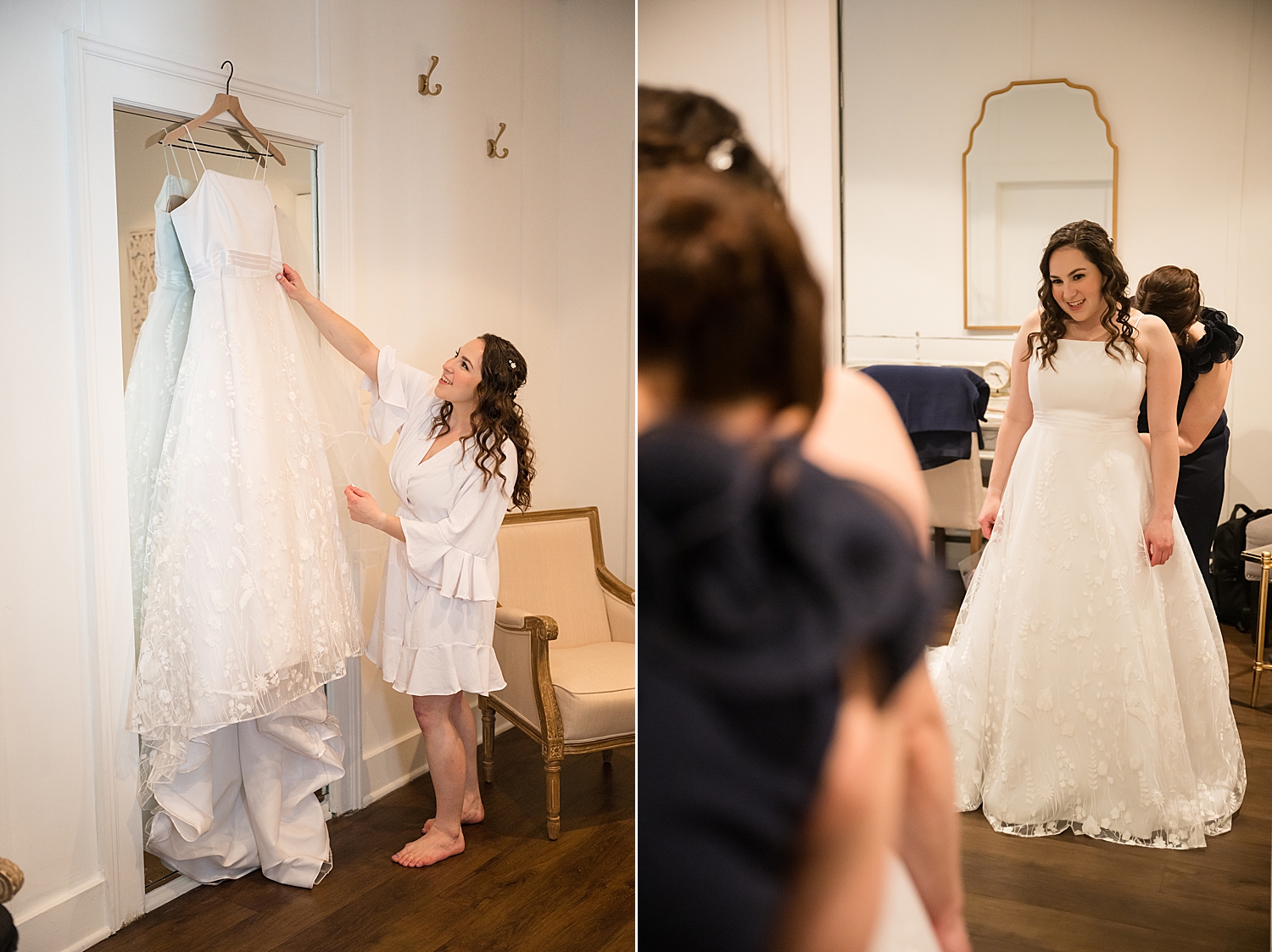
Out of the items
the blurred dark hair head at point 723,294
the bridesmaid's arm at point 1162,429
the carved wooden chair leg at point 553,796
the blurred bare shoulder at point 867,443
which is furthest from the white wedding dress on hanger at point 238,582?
the bridesmaid's arm at point 1162,429

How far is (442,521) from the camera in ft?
8.16

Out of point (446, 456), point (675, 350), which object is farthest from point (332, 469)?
point (675, 350)

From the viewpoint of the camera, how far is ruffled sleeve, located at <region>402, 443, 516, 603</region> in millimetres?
2445

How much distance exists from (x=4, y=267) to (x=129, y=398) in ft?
1.23

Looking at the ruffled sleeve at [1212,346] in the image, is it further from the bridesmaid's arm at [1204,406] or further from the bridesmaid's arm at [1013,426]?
the bridesmaid's arm at [1013,426]

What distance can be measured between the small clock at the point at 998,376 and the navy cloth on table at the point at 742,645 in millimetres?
192

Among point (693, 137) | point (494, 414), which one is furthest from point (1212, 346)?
point (494, 414)

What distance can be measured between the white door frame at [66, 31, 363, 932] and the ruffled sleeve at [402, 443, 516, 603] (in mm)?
697

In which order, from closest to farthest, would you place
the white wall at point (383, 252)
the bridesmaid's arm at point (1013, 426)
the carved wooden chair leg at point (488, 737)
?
the bridesmaid's arm at point (1013, 426) < the white wall at point (383, 252) < the carved wooden chair leg at point (488, 737)

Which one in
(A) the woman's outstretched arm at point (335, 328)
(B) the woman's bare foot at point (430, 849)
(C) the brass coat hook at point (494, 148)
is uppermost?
(C) the brass coat hook at point (494, 148)

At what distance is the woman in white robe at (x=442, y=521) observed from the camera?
8.09ft

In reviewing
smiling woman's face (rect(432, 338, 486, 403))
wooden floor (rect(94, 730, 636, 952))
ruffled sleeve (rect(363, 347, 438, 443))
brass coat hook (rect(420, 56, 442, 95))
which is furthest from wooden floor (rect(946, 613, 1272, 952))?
brass coat hook (rect(420, 56, 442, 95))

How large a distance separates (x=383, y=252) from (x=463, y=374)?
593mm
